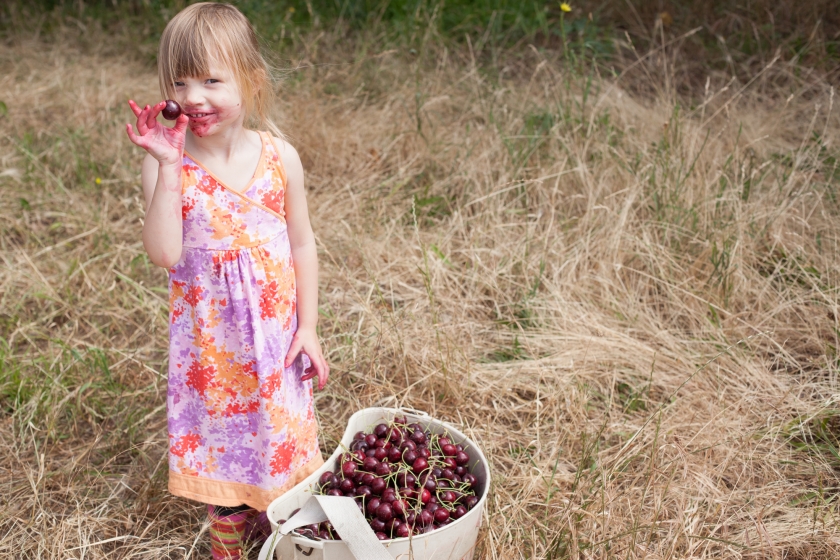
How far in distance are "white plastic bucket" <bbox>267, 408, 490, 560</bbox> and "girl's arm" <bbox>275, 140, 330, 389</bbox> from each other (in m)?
0.23

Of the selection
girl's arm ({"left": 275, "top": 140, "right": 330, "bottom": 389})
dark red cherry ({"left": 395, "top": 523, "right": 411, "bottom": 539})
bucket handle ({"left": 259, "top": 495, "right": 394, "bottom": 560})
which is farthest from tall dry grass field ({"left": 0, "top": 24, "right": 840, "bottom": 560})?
girl's arm ({"left": 275, "top": 140, "right": 330, "bottom": 389})

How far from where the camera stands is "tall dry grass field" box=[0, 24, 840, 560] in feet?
6.05

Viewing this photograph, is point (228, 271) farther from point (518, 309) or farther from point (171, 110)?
point (518, 309)

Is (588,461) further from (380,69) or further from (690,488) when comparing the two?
(380,69)

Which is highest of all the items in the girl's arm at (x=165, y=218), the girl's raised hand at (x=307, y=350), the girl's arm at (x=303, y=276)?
the girl's arm at (x=165, y=218)

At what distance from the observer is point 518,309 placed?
97.7 inches

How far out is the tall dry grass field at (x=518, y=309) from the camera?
184 centimetres

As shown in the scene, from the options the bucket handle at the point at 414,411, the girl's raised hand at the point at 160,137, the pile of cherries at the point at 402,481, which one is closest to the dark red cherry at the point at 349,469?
the pile of cherries at the point at 402,481

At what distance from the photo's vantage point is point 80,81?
3957mm

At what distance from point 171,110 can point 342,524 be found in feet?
2.71

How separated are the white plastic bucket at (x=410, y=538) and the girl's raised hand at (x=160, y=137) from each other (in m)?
0.73

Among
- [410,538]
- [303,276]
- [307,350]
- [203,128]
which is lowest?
[410,538]

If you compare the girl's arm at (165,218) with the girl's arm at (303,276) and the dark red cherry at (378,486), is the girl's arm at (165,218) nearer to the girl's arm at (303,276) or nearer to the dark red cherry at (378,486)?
the girl's arm at (303,276)

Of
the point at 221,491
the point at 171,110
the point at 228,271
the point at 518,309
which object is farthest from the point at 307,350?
the point at 518,309
